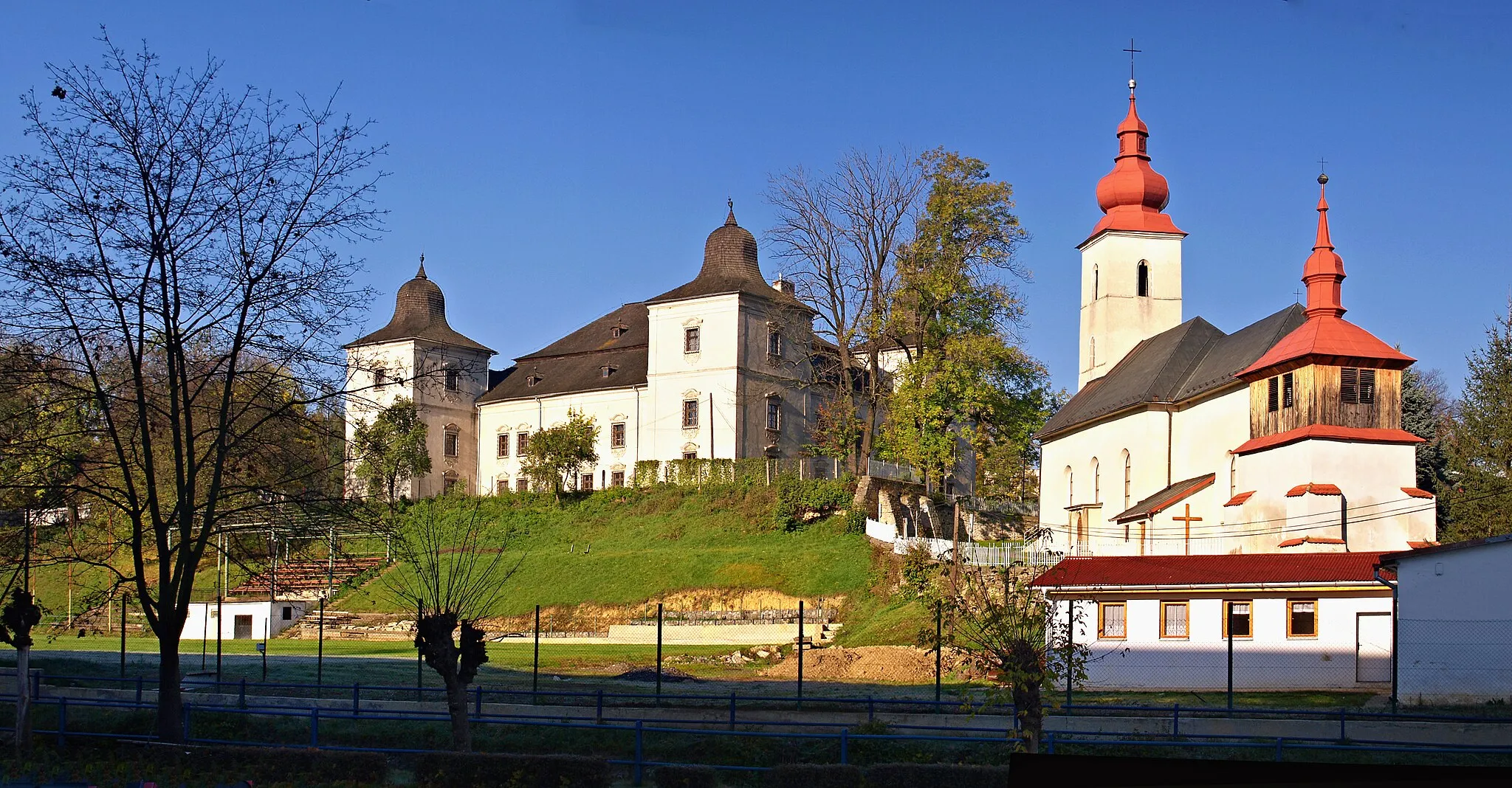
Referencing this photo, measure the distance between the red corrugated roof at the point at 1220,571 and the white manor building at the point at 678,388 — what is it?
1156 inches

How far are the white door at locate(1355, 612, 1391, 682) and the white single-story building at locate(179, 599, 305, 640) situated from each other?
35.1 m

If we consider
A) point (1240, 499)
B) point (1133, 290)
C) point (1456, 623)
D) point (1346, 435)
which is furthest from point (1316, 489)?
point (1133, 290)

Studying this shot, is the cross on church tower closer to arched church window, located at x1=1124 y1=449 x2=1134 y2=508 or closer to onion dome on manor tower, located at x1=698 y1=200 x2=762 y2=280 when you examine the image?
arched church window, located at x1=1124 y1=449 x2=1134 y2=508

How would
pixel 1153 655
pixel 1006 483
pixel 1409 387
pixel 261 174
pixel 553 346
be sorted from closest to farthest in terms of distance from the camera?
1. pixel 261 174
2. pixel 1153 655
3. pixel 1409 387
4. pixel 1006 483
5. pixel 553 346

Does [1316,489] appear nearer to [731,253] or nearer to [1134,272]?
[1134,272]

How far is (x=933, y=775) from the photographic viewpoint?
1548cm

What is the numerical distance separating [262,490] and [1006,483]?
6149 cm

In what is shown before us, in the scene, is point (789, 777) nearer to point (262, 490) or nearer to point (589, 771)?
point (589, 771)

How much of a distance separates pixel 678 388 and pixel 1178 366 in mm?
27598

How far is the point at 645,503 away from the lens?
63.7 m

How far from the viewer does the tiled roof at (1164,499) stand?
44.5 meters

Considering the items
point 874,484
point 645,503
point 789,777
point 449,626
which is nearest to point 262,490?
point 449,626

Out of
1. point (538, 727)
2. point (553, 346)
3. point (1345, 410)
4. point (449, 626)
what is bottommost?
point (538, 727)

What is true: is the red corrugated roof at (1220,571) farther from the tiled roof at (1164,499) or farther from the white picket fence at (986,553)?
the tiled roof at (1164,499)
